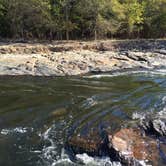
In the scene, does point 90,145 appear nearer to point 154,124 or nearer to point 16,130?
point 154,124

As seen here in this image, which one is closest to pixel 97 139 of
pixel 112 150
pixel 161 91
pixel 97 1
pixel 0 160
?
pixel 112 150

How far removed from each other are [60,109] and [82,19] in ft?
106

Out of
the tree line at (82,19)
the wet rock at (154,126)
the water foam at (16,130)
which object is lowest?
the water foam at (16,130)

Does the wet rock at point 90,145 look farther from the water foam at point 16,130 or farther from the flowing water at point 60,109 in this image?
the water foam at point 16,130

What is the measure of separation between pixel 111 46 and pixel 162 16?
14.7 metres

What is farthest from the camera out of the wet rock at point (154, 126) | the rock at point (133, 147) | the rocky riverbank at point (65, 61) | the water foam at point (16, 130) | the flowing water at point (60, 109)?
the rocky riverbank at point (65, 61)

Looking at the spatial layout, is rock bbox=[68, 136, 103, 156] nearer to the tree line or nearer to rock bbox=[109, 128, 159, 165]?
rock bbox=[109, 128, 159, 165]

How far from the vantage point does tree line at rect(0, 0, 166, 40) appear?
4334cm

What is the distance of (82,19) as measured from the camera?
151ft

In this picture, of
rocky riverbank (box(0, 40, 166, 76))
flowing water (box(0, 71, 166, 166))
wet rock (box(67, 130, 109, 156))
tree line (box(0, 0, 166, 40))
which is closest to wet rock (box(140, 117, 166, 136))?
flowing water (box(0, 71, 166, 166))

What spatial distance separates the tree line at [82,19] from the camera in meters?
43.3

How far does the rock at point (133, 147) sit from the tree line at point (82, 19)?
3236 centimetres

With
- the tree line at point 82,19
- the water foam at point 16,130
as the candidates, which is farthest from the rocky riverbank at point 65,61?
the water foam at point 16,130

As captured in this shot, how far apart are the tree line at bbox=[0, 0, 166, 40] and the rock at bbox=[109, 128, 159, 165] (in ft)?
106
